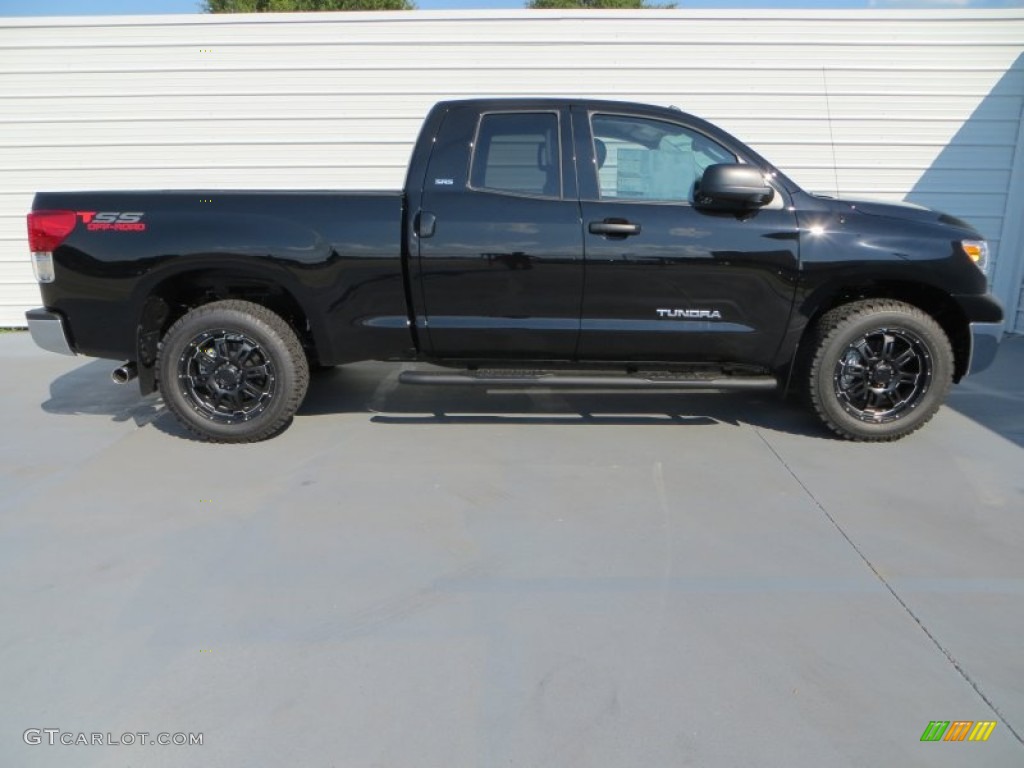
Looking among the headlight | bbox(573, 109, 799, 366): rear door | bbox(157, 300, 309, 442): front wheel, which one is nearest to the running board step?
bbox(573, 109, 799, 366): rear door

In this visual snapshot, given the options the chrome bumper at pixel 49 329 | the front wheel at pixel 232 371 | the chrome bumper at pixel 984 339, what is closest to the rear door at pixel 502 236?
the front wheel at pixel 232 371

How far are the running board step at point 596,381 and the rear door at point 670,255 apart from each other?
128mm

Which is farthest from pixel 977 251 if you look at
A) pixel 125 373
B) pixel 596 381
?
pixel 125 373

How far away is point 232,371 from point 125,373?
62 cm

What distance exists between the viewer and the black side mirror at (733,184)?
391 cm

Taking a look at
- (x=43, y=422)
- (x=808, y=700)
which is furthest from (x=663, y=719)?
(x=43, y=422)

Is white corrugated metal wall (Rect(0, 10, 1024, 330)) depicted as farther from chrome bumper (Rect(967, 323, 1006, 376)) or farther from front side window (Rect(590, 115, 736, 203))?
chrome bumper (Rect(967, 323, 1006, 376))

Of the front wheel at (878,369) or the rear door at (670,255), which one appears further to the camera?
the front wheel at (878,369)

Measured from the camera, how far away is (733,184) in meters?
3.91

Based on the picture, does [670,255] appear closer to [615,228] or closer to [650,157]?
[615,228]

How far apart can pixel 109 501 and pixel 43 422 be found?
1.72m

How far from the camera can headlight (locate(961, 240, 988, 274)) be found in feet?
13.7

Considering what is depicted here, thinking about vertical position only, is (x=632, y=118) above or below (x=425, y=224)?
above

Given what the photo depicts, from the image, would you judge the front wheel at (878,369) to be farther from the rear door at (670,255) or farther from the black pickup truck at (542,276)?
the rear door at (670,255)
